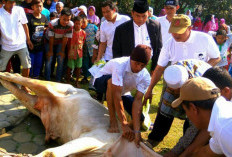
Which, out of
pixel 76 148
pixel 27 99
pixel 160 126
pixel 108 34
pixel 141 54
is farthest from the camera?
pixel 108 34

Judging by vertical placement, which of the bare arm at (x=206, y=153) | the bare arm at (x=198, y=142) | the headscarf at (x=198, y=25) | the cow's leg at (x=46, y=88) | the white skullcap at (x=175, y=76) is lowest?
the headscarf at (x=198, y=25)

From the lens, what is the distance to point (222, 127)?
1631 millimetres

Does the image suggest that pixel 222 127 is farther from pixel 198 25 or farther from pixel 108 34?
pixel 198 25

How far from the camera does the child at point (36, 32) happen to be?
5195mm

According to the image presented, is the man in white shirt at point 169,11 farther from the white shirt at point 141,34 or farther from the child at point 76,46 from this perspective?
the child at point 76,46

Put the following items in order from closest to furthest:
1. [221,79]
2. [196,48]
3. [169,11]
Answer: [221,79]
[196,48]
[169,11]

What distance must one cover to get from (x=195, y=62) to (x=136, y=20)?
4.39ft

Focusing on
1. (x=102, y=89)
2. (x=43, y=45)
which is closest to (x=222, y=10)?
(x=43, y=45)

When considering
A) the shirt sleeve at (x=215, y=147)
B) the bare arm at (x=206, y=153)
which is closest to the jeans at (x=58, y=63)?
the bare arm at (x=206, y=153)

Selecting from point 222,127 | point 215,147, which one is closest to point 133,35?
point 215,147

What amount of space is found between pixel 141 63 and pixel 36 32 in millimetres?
3134

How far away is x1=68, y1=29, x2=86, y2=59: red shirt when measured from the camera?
5566 mm

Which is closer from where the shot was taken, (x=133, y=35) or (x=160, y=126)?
(x=160, y=126)

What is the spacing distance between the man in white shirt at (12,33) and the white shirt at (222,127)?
12.9 feet
